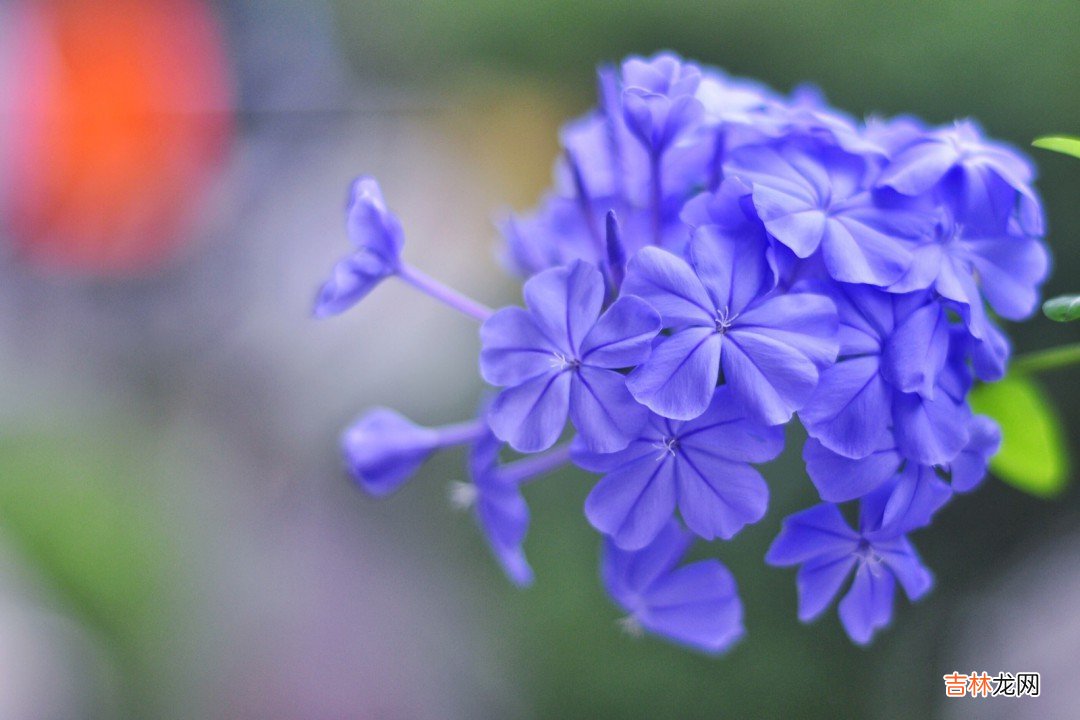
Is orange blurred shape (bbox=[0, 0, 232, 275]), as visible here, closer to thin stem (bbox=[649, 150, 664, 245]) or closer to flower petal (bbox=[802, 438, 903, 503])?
thin stem (bbox=[649, 150, 664, 245])

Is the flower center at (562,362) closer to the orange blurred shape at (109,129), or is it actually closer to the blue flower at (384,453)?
the blue flower at (384,453)

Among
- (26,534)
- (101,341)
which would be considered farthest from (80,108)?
(26,534)

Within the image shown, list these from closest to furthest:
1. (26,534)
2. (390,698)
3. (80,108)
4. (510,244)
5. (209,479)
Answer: (510,244) → (26,534) → (390,698) → (209,479) → (80,108)

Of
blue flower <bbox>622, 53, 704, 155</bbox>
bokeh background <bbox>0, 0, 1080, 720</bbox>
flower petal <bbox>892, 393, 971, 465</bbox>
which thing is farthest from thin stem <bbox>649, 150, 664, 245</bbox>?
bokeh background <bbox>0, 0, 1080, 720</bbox>

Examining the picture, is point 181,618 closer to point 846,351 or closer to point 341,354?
point 341,354

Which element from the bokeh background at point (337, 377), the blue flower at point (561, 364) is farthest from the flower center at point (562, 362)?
the bokeh background at point (337, 377)

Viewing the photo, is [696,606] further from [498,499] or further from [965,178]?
[965,178]
